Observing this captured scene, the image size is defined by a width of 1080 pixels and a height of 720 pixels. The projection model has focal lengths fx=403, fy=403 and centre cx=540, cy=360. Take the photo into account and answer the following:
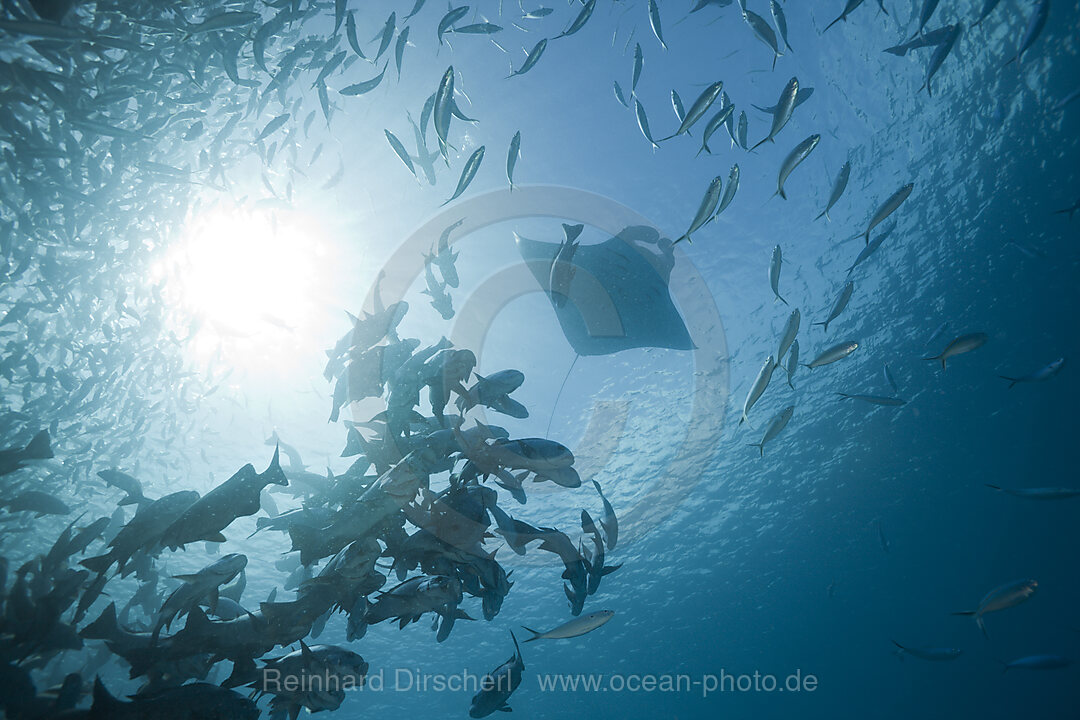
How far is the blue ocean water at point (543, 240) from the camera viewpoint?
677 centimetres

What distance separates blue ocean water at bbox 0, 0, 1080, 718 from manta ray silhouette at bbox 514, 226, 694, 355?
89.7 inches

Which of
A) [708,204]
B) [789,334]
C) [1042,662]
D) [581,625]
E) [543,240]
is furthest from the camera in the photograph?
[543,240]

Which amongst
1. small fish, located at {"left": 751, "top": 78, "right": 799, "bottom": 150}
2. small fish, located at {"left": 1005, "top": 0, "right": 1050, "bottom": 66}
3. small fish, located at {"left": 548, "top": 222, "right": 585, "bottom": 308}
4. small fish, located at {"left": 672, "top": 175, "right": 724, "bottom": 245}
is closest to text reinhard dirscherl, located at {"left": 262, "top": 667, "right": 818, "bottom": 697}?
small fish, located at {"left": 548, "top": 222, "right": 585, "bottom": 308}

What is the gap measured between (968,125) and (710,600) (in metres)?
25.1

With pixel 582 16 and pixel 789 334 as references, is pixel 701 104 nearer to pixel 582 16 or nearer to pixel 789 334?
pixel 582 16

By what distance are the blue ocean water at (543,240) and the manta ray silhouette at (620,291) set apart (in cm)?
228

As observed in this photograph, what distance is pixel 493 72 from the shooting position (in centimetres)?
744

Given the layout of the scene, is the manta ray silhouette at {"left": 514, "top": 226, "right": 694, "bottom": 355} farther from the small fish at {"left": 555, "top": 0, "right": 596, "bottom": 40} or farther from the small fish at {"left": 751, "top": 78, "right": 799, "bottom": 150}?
the small fish at {"left": 555, "top": 0, "right": 596, "bottom": 40}

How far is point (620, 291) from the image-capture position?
7133mm

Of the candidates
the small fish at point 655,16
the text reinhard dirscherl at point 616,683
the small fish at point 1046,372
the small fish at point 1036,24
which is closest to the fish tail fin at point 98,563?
the small fish at point 655,16

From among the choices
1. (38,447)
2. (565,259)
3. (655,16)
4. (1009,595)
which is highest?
(655,16)

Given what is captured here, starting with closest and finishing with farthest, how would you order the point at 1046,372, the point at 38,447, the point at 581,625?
the point at 581,625 → the point at 38,447 → the point at 1046,372

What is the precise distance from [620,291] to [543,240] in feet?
8.60

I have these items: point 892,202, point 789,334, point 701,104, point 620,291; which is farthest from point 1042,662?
point 701,104
